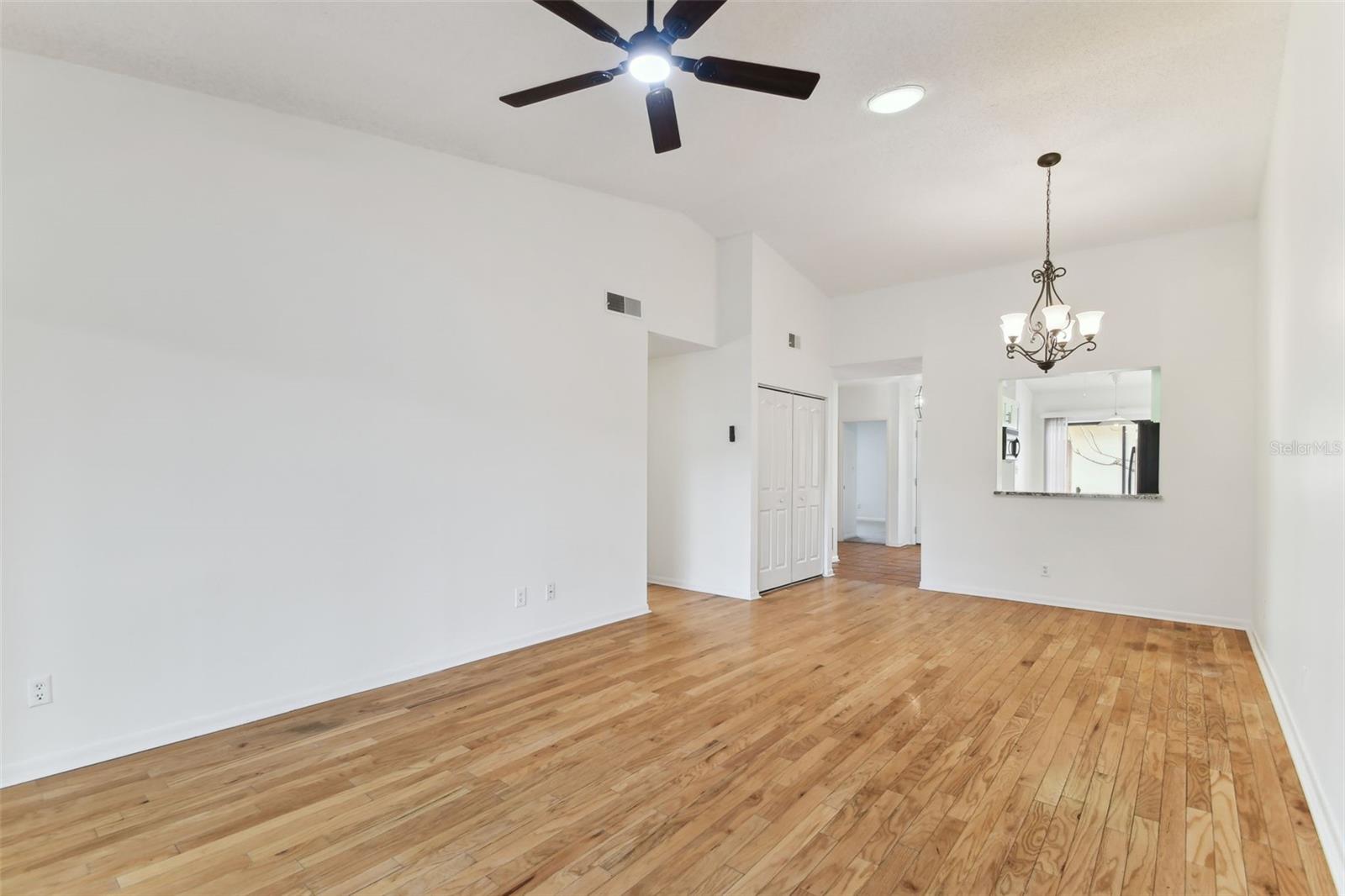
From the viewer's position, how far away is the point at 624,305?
4949 mm

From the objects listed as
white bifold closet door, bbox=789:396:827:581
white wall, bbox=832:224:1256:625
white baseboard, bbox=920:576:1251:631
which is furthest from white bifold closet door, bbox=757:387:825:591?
white baseboard, bbox=920:576:1251:631

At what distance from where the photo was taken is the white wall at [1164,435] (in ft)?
15.8

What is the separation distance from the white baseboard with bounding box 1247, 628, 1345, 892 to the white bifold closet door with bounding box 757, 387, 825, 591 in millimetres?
3541

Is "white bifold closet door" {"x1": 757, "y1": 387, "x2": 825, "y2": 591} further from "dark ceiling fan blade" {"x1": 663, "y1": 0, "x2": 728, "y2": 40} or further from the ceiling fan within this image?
"dark ceiling fan blade" {"x1": 663, "y1": 0, "x2": 728, "y2": 40}

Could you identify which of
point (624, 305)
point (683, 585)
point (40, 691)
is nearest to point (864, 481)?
point (683, 585)

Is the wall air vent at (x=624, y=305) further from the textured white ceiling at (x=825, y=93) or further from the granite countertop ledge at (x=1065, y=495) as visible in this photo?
the granite countertop ledge at (x=1065, y=495)

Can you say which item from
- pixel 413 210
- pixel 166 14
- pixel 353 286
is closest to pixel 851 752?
pixel 353 286

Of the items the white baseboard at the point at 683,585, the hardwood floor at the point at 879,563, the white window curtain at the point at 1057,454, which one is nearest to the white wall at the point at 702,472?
the white baseboard at the point at 683,585

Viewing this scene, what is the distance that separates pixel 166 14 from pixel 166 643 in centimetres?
273

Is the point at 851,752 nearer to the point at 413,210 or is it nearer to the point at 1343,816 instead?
the point at 1343,816

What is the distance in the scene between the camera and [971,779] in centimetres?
248

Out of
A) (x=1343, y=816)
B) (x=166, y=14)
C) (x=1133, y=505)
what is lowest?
(x=1343, y=816)

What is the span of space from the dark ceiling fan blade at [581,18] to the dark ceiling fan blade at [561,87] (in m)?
0.16

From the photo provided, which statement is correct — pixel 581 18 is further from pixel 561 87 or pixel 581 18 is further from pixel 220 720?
pixel 220 720
